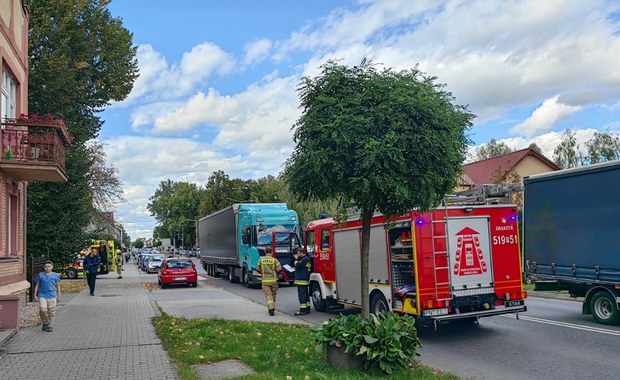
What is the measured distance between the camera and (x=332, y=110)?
7.28 metres

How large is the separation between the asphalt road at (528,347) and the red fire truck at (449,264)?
51 centimetres

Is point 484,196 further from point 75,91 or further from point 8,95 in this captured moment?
point 75,91

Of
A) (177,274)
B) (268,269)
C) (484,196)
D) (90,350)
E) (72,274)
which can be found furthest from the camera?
(72,274)

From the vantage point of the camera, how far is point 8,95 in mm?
14586

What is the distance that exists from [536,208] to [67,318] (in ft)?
39.5

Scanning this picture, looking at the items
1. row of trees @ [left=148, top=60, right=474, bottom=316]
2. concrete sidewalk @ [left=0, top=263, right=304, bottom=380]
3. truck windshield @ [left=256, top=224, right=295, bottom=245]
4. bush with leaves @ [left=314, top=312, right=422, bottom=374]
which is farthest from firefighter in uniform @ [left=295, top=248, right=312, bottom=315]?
truck windshield @ [left=256, top=224, right=295, bottom=245]

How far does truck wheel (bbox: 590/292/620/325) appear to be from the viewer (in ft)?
38.0

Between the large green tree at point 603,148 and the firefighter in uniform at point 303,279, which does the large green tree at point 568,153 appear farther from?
the firefighter in uniform at point 303,279

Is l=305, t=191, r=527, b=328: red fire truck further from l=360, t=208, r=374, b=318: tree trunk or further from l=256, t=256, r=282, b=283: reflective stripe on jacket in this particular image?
l=256, t=256, r=282, b=283: reflective stripe on jacket

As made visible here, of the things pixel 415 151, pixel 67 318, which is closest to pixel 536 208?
pixel 415 151

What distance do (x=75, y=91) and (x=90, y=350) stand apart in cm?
1722

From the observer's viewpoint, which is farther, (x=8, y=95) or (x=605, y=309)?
(x=8, y=95)

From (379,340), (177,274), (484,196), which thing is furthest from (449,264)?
(177,274)

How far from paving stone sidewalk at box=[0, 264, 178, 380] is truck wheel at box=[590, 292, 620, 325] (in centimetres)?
894
